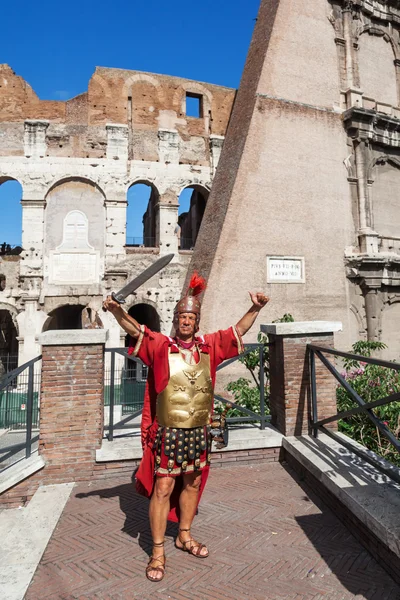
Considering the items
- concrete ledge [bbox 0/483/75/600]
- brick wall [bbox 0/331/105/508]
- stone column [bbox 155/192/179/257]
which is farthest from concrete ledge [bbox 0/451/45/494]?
stone column [bbox 155/192/179/257]

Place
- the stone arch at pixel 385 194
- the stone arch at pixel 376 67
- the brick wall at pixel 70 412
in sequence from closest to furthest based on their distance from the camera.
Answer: the brick wall at pixel 70 412, the stone arch at pixel 385 194, the stone arch at pixel 376 67

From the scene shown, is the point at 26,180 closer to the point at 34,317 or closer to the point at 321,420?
the point at 34,317

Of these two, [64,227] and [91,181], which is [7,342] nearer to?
[64,227]

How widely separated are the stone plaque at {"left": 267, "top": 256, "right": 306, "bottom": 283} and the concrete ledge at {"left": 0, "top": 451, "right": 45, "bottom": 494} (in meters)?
6.65

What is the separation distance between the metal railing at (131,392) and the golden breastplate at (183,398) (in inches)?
49.9

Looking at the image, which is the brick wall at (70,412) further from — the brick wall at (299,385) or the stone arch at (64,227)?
the stone arch at (64,227)

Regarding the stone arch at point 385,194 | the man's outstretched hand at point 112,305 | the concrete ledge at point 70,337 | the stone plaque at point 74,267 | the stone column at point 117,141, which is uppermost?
the stone column at point 117,141

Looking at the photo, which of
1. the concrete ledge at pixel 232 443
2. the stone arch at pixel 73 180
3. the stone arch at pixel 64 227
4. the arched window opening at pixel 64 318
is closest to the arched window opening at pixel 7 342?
the arched window opening at pixel 64 318

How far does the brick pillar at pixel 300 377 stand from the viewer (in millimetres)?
4867

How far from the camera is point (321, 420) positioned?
15.3 ft

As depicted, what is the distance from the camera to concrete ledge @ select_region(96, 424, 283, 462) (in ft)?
14.3

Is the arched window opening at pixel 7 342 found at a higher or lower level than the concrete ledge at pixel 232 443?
higher

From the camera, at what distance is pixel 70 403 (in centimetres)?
432

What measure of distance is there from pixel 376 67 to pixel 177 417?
14.9 m
